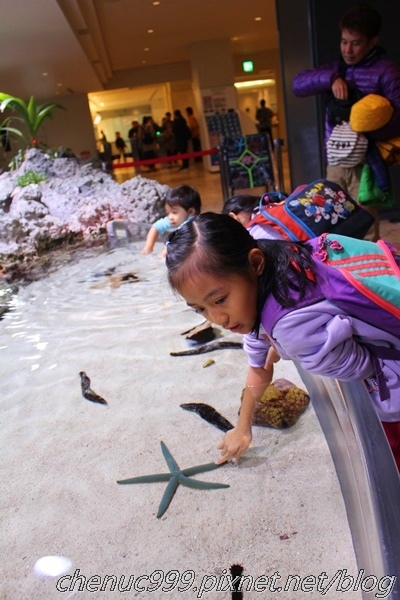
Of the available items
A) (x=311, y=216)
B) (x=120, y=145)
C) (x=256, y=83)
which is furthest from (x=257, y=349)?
(x=256, y=83)

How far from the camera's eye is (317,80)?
3.55 meters

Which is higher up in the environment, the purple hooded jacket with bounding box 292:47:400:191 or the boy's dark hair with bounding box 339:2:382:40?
the boy's dark hair with bounding box 339:2:382:40

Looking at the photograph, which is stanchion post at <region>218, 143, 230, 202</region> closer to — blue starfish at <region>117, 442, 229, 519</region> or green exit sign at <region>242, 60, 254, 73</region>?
blue starfish at <region>117, 442, 229, 519</region>

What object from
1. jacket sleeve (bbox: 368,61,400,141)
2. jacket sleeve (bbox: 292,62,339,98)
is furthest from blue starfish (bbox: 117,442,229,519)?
jacket sleeve (bbox: 292,62,339,98)

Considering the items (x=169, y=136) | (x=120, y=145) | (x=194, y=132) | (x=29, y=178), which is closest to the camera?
(x=29, y=178)

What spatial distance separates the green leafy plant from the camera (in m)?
7.99

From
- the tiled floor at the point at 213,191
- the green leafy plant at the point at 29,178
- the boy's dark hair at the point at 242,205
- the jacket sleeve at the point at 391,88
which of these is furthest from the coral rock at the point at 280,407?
the green leafy plant at the point at 29,178

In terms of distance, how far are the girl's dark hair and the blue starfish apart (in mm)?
747

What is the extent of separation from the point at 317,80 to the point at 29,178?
5711 millimetres

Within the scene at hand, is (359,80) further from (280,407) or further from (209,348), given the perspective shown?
(280,407)

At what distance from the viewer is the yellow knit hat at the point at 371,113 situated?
325 centimetres

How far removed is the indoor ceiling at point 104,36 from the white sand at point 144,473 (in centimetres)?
662

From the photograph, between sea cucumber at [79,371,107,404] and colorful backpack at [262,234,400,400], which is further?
sea cucumber at [79,371,107,404]

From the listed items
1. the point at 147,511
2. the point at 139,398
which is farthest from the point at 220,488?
the point at 139,398
